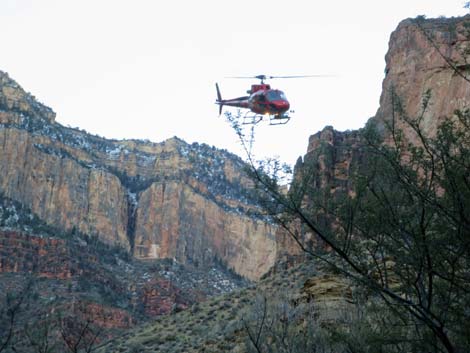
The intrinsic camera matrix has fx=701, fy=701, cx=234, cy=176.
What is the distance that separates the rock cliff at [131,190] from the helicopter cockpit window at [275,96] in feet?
231

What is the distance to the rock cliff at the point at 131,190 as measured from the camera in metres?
102

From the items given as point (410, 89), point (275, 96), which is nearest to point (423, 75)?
point (410, 89)

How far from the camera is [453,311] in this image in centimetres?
880

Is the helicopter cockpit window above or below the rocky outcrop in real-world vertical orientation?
below

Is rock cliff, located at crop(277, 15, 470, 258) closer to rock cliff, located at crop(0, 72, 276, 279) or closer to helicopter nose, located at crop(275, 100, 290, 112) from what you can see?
helicopter nose, located at crop(275, 100, 290, 112)

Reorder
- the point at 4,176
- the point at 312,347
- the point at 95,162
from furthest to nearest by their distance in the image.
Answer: the point at 95,162 → the point at 4,176 → the point at 312,347

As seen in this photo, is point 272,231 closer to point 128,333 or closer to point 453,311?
point 128,333

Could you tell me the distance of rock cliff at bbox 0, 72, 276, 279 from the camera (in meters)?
102

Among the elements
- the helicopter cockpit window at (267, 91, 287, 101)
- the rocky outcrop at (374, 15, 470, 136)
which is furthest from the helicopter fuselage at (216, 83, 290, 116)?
the rocky outcrop at (374, 15, 470, 136)

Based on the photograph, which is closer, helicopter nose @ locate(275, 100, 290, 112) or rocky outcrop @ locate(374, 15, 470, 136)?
helicopter nose @ locate(275, 100, 290, 112)

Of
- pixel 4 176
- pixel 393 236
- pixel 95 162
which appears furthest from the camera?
pixel 95 162

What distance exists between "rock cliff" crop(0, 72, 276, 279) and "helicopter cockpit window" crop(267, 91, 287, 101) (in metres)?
70.3

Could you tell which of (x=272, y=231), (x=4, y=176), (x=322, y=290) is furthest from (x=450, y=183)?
(x=272, y=231)

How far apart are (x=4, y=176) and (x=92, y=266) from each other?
105 feet
